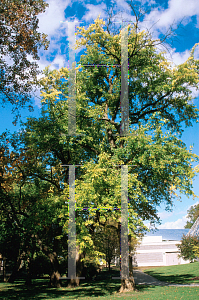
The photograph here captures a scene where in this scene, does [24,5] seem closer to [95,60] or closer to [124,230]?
[95,60]

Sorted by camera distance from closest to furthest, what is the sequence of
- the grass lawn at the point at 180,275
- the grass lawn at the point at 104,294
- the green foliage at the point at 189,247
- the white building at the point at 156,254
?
the grass lawn at the point at 104,294, the grass lawn at the point at 180,275, the green foliage at the point at 189,247, the white building at the point at 156,254

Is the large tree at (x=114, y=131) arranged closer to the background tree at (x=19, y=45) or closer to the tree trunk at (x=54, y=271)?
the tree trunk at (x=54, y=271)

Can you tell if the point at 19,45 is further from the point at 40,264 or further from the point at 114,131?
the point at 40,264

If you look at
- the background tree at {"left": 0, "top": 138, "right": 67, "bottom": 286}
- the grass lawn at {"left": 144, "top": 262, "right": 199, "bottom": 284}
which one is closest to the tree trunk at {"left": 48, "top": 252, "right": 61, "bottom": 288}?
the background tree at {"left": 0, "top": 138, "right": 67, "bottom": 286}

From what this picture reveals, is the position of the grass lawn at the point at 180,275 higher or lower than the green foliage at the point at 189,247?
lower

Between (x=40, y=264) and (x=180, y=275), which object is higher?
(x=40, y=264)

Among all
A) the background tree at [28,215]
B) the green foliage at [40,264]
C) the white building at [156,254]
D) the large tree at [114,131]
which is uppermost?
the large tree at [114,131]

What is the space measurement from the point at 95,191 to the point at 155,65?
9138 millimetres

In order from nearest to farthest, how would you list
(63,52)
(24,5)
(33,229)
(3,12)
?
(3,12), (24,5), (63,52), (33,229)

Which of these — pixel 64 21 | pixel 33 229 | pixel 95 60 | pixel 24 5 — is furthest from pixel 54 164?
pixel 24 5

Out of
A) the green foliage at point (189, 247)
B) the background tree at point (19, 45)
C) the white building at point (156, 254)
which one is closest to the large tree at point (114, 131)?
the background tree at point (19, 45)

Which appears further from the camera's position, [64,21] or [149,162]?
[149,162]

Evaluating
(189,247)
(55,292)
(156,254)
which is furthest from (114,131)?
(156,254)

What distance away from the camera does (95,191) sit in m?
12.7
